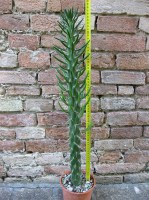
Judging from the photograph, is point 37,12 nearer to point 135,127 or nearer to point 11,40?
point 11,40

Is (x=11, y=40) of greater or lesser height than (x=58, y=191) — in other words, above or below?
A: above

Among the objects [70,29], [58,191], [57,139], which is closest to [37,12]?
[70,29]

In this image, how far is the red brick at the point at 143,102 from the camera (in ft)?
5.25

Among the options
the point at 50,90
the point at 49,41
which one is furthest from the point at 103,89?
the point at 49,41

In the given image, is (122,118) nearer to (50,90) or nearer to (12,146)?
(50,90)

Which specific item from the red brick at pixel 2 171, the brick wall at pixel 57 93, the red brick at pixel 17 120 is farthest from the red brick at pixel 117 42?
the red brick at pixel 2 171

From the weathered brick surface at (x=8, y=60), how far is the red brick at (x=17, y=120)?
297mm

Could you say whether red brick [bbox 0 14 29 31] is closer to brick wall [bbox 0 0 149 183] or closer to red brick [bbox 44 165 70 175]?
brick wall [bbox 0 0 149 183]

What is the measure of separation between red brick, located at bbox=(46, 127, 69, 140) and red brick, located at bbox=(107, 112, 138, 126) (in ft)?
0.88

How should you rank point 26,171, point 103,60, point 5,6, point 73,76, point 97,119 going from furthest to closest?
point 26,171 → point 97,119 → point 103,60 → point 5,6 → point 73,76

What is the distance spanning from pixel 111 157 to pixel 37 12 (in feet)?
3.18

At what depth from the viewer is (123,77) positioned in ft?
5.06

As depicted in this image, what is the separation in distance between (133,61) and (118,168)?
27.2 inches

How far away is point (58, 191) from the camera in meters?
1.70
